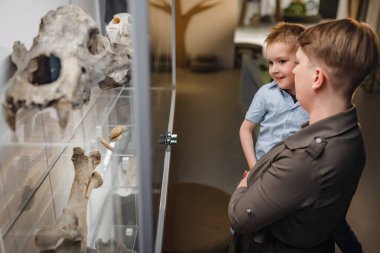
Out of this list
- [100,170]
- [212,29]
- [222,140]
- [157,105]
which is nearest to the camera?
[157,105]

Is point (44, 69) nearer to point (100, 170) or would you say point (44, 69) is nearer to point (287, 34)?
point (100, 170)

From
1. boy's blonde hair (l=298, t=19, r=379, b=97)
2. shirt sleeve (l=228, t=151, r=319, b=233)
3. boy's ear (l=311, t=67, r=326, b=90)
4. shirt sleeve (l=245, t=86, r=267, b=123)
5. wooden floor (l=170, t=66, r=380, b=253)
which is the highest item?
boy's blonde hair (l=298, t=19, r=379, b=97)

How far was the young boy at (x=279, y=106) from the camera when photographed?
50.9 inches

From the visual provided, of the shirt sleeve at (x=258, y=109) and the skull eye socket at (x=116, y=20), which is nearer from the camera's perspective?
the skull eye socket at (x=116, y=20)

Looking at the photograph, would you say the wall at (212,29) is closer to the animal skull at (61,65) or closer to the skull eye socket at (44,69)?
the animal skull at (61,65)

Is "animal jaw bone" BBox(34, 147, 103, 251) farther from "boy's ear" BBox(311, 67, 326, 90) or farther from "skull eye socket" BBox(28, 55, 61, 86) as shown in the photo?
"boy's ear" BBox(311, 67, 326, 90)

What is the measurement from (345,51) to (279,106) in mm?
528

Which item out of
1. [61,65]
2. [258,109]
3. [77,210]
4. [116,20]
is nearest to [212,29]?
[258,109]

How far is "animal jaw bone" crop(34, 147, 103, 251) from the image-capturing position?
100 cm

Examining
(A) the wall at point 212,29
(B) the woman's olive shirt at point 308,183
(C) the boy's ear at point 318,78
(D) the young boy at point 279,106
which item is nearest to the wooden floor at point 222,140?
(A) the wall at point 212,29

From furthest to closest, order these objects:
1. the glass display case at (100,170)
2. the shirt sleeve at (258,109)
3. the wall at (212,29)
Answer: the wall at (212,29)
the shirt sleeve at (258,109)
the glass display case at (100,170)

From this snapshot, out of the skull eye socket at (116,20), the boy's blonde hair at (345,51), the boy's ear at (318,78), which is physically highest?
the skull eye socket at (116,20)

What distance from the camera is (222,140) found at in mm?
3508

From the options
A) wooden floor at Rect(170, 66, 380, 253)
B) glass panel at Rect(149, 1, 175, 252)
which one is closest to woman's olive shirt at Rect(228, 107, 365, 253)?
glass panel at Rect(149, 1, 175, 252)
